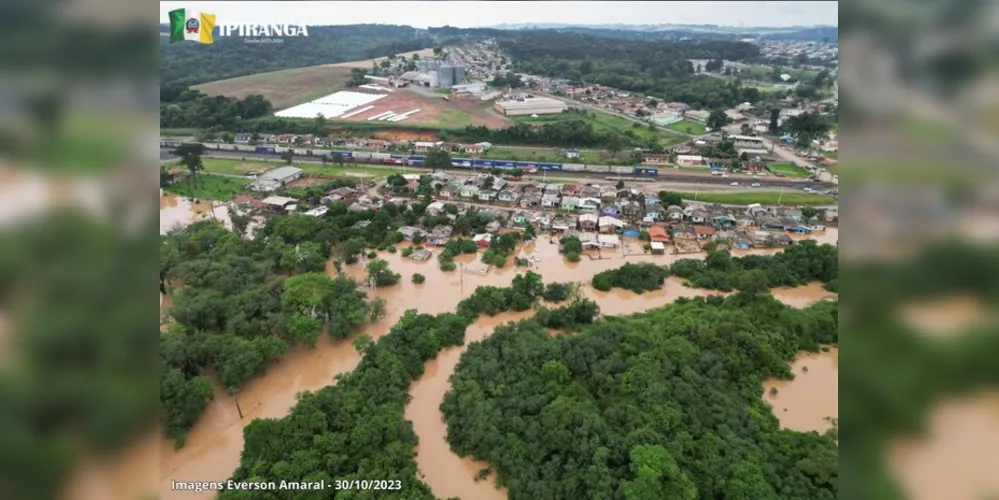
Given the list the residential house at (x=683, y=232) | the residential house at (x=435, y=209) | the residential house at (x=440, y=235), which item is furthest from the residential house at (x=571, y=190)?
the residential house at (x=440, y=235)

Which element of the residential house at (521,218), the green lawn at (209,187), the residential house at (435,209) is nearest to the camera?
the residential house at (521,218)

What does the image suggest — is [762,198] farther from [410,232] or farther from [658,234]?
[410,232]

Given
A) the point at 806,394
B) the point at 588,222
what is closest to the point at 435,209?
the point at 588,222

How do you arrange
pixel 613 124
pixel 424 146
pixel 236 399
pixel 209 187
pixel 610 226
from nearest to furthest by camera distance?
pixel 236 399 → pixel 610 226 → pixel 209 187 → pixel 424 146 → pixel 613 124

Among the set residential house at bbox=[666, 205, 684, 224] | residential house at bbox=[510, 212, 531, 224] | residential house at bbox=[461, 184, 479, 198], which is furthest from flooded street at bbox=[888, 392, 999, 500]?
residential house at bbox=[461, 184, 479, 198]

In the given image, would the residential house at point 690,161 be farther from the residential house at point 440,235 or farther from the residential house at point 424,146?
the residential house at point 440,235
